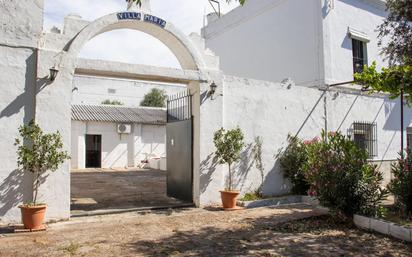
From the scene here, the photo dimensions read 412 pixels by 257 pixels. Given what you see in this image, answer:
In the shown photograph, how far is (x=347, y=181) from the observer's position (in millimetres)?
7109

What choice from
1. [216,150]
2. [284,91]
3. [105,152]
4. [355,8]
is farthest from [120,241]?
[105,152]

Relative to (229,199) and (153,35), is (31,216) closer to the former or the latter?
(229,199)

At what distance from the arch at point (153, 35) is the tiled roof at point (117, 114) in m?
15.9

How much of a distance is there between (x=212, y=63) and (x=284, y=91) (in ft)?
8.55

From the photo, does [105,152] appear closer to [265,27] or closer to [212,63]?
[265,27]

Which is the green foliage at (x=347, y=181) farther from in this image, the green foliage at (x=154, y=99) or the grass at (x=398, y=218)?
the green foliage at (x=154, y=99)

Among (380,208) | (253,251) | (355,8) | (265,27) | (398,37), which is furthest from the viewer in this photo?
(265,27)

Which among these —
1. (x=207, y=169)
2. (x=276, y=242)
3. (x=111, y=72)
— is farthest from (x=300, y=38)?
(x=276, y=242)

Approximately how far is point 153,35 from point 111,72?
5.58 feet

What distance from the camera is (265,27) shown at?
1467cm

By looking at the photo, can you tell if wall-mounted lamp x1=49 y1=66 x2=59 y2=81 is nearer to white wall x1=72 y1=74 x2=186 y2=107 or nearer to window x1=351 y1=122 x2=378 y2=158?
window x1=351 y1=122 x2=378 y2=158

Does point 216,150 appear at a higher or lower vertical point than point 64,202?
higher

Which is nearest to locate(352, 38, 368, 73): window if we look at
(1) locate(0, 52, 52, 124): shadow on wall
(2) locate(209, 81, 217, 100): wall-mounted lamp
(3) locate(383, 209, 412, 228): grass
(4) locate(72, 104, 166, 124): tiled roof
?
(2) locate(209, 81, 217, 100): wall-mounted lamp

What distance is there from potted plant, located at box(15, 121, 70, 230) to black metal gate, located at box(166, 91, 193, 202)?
3456mm
